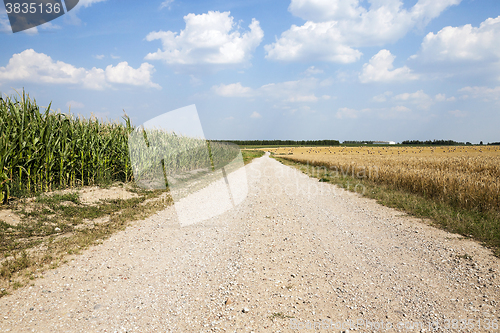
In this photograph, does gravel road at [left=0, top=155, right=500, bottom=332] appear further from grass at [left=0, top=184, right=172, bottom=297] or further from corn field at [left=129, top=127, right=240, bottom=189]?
corn field at [left=129, top=127, right=240, bottom=189]

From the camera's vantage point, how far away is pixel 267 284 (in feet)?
13.2

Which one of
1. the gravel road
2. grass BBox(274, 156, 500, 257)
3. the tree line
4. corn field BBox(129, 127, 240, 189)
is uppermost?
the tree line

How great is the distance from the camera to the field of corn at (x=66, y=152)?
840 cm

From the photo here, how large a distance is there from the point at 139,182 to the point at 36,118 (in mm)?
5513

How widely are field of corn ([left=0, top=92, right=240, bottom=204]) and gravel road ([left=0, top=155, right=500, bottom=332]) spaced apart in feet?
16.5

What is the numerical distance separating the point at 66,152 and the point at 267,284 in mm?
10123

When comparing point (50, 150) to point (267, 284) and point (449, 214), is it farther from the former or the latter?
point (449, 214)

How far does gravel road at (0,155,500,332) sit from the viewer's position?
3186 millimetres

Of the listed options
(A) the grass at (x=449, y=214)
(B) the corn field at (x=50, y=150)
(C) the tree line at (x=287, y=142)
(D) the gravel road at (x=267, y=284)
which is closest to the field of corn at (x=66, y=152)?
(B) the corn field at (x=50, y=150)

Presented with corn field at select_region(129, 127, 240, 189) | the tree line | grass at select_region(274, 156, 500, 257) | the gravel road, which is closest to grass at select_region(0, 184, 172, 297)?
the gravel road

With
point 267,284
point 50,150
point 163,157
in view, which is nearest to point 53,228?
point 50,150

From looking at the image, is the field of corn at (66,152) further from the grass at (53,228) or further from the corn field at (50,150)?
the grass at (53,228)

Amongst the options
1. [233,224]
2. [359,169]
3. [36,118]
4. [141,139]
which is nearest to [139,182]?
[141,139]

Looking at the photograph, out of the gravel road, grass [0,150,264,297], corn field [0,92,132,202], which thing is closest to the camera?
the gravel road
